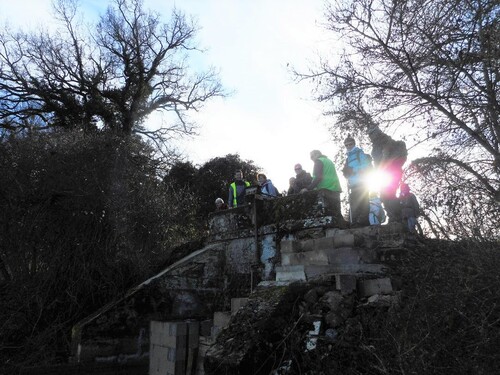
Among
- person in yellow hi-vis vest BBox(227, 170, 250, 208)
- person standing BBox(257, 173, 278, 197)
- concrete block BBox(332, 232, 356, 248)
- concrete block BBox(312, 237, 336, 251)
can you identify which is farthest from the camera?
person in yellow hi-vis vest BBox(227, 170, 250, 208)

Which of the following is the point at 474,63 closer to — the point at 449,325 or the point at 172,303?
the point at 449,325

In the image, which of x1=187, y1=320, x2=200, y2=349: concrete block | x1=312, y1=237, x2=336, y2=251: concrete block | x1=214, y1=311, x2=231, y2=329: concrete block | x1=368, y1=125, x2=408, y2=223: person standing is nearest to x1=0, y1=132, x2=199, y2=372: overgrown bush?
x1=187, y1=320, x2=200, y2=349: concrete block

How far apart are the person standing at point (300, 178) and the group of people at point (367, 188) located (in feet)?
3.73

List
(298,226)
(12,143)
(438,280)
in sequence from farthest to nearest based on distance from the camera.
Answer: (12,143)
(298,226)
(438,280)

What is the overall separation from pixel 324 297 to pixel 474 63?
395cm

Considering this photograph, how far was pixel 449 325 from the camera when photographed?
314 centimetres

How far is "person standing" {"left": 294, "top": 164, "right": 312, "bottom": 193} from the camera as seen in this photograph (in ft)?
27.2

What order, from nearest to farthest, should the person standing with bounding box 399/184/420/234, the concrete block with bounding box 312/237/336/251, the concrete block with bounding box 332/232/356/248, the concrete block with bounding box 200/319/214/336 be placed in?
the concrete block with bounding box 332/232/356/248 < the concrete block with bounding box 312/237/336/251 < the concrete block with bounding box 200/319/214/336 < the person standing with bounding box 399/184/420/234

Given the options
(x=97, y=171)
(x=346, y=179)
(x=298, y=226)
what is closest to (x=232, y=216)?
(x=298, y=226)

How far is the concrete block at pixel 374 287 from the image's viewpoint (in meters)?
4.04

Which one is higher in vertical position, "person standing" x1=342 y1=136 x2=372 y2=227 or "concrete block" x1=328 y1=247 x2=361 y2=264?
"person standing" x1=342 y1=136 x2=372 y2=227

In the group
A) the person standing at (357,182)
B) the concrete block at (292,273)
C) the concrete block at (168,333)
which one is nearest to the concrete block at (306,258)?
the concrete block at (292,273)

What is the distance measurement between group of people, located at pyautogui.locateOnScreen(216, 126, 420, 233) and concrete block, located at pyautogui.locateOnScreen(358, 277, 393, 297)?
6.88 ft

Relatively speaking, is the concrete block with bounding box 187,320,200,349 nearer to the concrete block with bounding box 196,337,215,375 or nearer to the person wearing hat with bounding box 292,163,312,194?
the concrete block with bounding box 196,337,215,375
